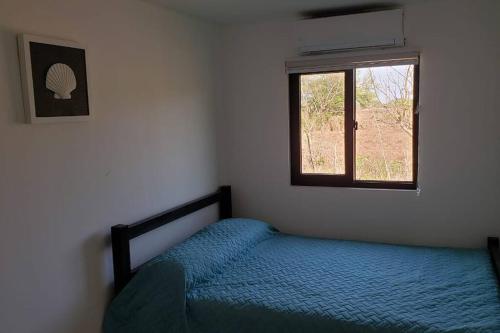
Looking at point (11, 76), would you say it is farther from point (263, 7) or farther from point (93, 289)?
point (263, 7)

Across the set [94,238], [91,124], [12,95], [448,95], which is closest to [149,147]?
[91,124]

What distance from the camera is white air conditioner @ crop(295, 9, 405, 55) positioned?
2943 millimetres

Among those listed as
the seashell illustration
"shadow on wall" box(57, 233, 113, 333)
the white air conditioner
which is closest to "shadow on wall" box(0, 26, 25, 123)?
the seashell illustration

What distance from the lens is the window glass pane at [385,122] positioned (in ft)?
10.1

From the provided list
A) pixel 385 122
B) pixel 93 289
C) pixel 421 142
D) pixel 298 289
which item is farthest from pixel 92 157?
pixel 421 142

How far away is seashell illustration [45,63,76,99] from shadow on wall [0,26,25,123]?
0.14 metres

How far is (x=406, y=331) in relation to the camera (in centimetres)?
195

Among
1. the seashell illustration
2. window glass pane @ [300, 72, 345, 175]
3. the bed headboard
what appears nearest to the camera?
the seashell illustration

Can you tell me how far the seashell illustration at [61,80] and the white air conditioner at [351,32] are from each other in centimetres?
173

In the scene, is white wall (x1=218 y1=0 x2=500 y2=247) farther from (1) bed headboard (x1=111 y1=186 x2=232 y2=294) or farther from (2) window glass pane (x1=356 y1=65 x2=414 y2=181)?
(1) bed headboard (x1=111 y1=186 x2=232 y2=294)

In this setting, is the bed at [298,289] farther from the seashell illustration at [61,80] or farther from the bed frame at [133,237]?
the seashell illustration at [61,80]

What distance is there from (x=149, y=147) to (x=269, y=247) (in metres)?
1.11

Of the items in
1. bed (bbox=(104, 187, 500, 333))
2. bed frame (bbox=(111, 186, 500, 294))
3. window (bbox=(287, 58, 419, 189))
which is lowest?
bed (bbox=(104, 187, 500, 333))

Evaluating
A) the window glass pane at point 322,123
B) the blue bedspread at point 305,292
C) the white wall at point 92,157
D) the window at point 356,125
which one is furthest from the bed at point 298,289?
the window glass pane at point 322,123
